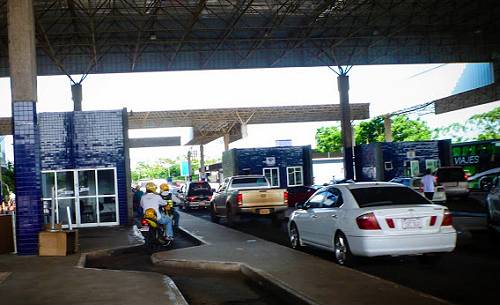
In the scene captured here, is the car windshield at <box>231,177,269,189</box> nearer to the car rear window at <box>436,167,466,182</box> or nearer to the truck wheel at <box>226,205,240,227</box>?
the truck wheel at <box>226,205,240,227</box>

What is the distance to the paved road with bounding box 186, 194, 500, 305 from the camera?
7.98m

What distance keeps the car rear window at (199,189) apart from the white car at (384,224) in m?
22.3

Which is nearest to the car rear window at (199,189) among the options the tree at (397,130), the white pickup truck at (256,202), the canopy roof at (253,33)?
the canopy roof at (253,33)

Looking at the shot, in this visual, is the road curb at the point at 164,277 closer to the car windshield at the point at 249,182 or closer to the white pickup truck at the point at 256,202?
the white pickup truck at the point at 256,202

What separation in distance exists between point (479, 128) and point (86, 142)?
147ft

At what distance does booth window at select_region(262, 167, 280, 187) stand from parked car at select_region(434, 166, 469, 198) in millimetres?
10074

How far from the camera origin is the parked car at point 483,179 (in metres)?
35.8

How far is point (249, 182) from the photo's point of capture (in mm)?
22547

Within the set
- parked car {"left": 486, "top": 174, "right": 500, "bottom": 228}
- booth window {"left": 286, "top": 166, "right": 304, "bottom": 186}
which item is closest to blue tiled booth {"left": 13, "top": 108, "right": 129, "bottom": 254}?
parked car {"left": 486, "top": 174, "right": 500, "bottom": 228}

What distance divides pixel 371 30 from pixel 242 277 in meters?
27.8

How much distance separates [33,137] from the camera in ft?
43.7

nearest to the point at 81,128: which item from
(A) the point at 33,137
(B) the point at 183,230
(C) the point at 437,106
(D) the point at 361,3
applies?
(B) the point at 183,230

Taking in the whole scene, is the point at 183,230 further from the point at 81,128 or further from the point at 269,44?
the point at 269,44

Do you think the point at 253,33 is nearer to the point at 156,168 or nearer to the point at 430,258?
the point at 430,258
